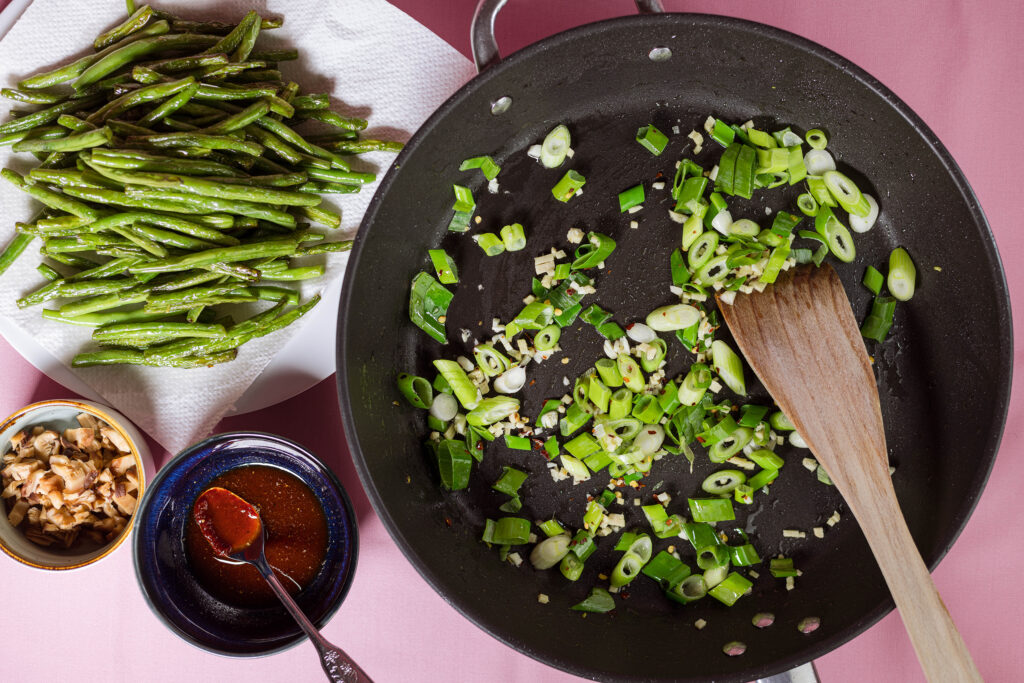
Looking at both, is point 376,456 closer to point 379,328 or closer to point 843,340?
point 379,328

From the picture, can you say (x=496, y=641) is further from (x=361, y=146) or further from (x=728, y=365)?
(x=361, y=146)

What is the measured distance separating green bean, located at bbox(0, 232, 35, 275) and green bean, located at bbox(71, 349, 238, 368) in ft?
0.90

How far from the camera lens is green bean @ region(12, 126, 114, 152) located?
1.48 meters

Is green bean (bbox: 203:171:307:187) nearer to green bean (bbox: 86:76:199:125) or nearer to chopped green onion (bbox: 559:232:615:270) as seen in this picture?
green bean (bbox: 86:76:199:125)

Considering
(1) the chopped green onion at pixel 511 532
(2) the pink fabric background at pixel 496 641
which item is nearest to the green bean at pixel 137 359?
(2) the pink fabric background at pixel 496 641

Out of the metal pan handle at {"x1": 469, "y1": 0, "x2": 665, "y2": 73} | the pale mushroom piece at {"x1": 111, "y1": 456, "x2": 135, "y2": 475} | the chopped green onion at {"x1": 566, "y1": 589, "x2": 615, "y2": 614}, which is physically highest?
the metal pan handle at {"x1": 469, "y1": 0, "x2": 665, "y2": 73}

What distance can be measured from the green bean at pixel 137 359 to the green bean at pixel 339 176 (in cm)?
49

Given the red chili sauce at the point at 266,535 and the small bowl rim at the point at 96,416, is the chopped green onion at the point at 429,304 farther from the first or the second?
the small bowl rim at the point at 96,416

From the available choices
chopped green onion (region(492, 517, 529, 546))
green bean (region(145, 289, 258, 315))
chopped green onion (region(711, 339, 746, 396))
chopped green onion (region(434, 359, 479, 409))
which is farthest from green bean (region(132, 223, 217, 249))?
chopped green onion (region(711, 339, 746, 396))

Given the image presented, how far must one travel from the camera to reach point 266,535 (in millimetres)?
1700

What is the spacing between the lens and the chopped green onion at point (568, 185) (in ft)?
5.81

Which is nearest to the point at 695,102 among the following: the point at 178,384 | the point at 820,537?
the point at 820,537

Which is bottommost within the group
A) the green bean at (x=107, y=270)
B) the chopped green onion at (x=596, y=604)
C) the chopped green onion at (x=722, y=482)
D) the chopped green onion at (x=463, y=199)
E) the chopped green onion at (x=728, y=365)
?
the chopped green onion at (x=596, y=604)

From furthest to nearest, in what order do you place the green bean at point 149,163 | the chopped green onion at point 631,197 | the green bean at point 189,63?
the chopped green onion at point 631,197
the green bean at point 189,63
the green bean at point 149,163
